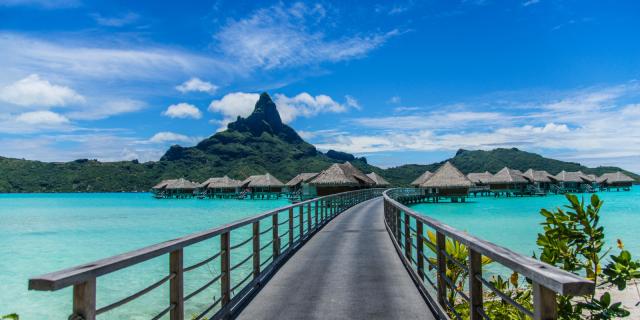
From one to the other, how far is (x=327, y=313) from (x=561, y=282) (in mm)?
3130

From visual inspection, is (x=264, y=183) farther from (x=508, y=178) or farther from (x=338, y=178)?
(x=508, y=178)

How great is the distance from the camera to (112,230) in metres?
31.0

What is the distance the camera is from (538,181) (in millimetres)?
75375

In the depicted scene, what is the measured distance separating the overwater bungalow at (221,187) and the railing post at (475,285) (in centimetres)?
7405

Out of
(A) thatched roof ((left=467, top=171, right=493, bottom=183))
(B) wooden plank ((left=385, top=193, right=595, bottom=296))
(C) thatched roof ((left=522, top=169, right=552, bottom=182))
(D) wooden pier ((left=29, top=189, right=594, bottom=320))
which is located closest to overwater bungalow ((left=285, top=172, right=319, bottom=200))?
(A) thatched roof ((left=467, top=171, right=493, bottom=183))

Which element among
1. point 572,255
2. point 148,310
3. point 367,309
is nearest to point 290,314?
point 367,309

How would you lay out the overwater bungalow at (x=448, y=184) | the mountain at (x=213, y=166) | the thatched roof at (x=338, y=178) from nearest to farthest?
the thatched roof at (x=338, y=178) → the overwater bungalow at (x=448, y=184) → the mountain at (x=213, y=166)

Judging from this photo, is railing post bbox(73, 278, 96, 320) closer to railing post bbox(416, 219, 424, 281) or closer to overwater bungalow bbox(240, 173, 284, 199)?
railing post bbox(416, 219, 424, 281)

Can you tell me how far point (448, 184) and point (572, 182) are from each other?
41.1 metres

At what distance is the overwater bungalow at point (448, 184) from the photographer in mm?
53031

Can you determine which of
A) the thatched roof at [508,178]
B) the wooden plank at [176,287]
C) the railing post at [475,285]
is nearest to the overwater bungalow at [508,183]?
the thatched roof at [508,178]

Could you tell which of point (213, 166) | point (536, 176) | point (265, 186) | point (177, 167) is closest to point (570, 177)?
point (536, 176)

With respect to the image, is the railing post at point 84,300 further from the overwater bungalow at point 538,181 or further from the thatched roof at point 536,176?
the thatched roof at point 536,176

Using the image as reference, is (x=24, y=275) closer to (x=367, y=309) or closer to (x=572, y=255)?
(x=367, y=309)
